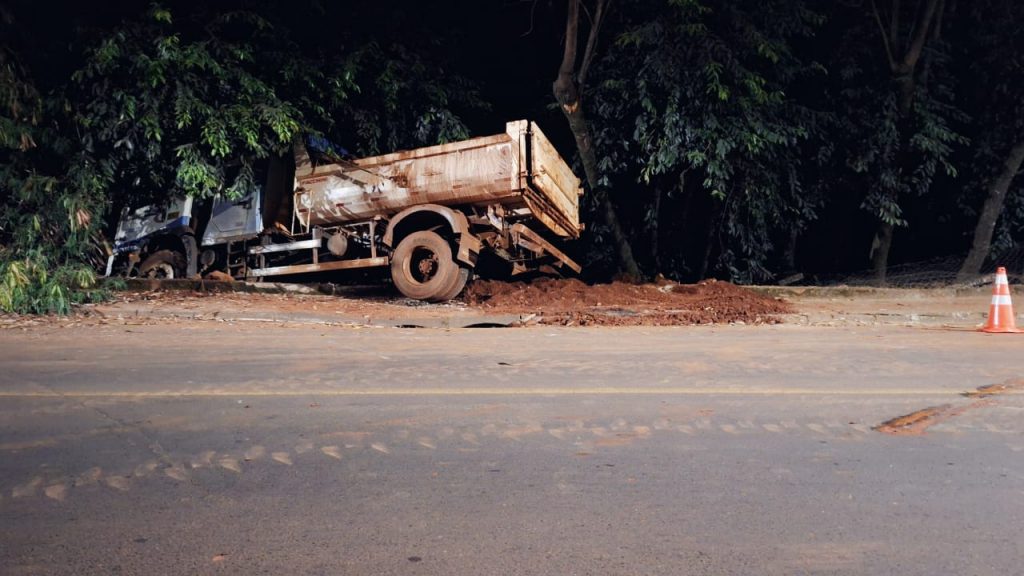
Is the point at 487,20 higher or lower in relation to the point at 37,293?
higher

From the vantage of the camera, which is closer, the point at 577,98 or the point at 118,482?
the point at 118,482

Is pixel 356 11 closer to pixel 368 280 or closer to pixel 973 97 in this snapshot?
pixel 368 280

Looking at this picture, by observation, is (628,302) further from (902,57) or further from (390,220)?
(902,57)

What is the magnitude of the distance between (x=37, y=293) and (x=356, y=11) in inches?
314

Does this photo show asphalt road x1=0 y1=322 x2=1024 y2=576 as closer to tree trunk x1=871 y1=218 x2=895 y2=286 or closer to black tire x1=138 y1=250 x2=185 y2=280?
black tire x1=138 y1=250 x2=185 y2=280

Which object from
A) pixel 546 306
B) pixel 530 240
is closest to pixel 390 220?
pixel 530 240

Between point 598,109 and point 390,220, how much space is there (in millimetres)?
4770

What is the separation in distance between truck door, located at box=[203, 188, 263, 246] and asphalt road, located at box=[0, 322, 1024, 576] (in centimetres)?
801

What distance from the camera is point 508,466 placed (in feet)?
14.8

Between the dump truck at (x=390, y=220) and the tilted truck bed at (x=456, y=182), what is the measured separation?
0.06 feet

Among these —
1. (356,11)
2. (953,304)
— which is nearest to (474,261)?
(356,11)

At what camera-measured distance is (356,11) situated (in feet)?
54.1

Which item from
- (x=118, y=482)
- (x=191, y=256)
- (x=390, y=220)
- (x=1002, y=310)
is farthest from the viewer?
(x=191, y=256)

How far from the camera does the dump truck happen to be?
13570 millimetres
